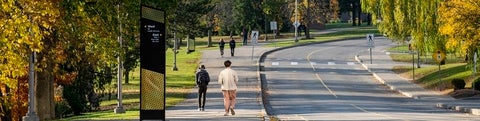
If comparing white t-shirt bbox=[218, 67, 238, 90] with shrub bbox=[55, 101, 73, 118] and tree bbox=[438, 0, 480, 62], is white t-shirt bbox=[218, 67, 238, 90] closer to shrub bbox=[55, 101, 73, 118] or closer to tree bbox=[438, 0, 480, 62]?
shrub bbox=[55, 101, 73, 118]

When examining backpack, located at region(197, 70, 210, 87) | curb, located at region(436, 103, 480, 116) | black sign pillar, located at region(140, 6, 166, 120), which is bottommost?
curb, located at region(436, 103, 480, 116)

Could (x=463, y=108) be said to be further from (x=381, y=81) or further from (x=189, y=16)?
(x=189, y=16)

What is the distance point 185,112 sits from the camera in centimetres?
3338

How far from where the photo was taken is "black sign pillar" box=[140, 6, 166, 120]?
21.6 m

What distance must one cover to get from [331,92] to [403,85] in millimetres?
6922

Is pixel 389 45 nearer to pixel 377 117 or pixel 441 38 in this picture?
pixel 441 38

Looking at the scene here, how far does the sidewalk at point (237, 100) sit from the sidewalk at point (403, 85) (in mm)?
7381

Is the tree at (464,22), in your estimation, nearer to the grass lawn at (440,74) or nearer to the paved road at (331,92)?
the paved road at (331,92)

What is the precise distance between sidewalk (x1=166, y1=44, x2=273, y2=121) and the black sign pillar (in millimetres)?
6913

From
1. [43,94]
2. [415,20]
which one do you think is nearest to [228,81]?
[43,94]

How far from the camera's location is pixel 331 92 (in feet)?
174

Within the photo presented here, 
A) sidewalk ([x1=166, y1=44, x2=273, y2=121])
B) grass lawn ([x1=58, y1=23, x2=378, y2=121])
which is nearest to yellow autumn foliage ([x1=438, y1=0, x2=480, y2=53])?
sidewalk ([x1=166, y1=44, x2=273, y2=121])

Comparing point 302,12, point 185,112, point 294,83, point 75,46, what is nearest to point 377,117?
point 185,112

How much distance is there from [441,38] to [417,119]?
19945 mm
